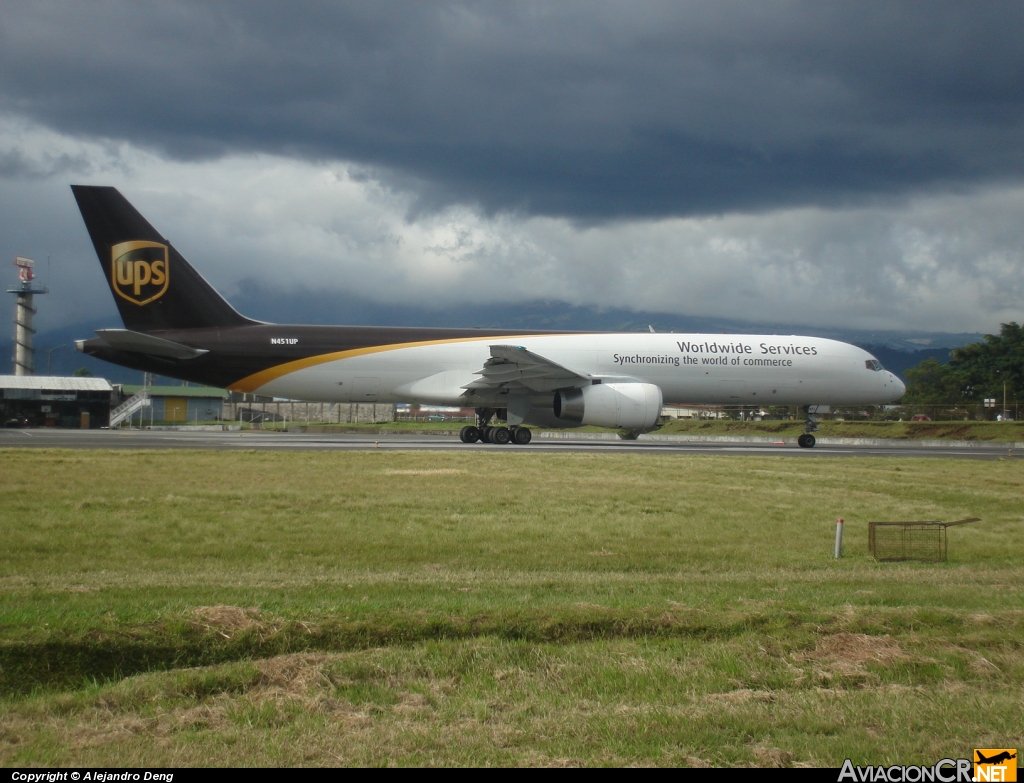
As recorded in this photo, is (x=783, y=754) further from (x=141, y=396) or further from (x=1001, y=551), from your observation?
(x=141, y=396)

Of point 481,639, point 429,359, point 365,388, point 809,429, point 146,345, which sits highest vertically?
point 146,345

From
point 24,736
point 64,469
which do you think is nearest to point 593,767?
point 24,736

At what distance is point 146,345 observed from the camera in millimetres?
29484

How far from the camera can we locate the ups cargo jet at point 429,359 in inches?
1185

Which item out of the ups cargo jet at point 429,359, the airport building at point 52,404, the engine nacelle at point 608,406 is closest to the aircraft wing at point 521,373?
the ups cargo jet at point 429,359

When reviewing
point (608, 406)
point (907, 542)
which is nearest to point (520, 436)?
point (608, 406)

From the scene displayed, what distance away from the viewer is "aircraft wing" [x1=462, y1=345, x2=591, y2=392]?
3012 centimetres

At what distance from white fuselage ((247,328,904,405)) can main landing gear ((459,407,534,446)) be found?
117 cm

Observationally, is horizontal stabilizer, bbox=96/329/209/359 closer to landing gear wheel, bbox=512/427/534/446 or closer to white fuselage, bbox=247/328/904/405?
white fuselage, bbox=247/328/904/405

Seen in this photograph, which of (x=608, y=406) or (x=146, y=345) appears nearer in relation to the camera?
(x=146, y=345)

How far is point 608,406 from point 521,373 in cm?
340

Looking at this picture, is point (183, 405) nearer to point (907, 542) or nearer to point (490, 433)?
point (490, 433)

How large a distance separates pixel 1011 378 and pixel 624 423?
220 ft

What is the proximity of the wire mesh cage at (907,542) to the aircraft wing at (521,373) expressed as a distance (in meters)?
17.4
